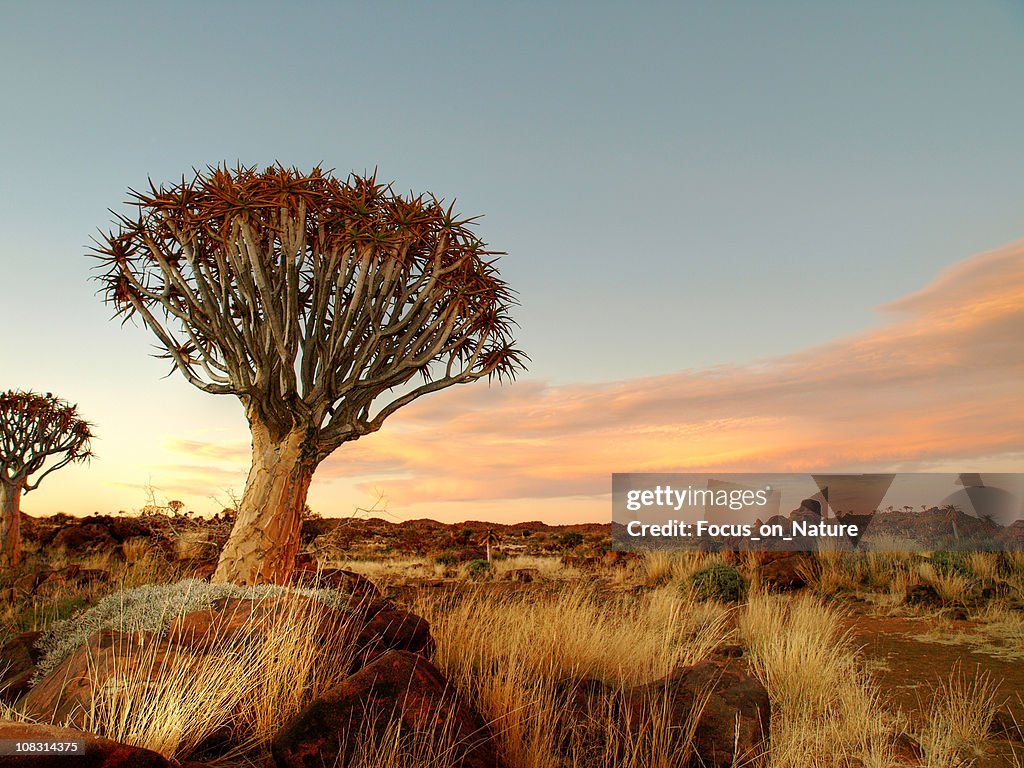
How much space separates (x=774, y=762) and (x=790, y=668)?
2.57 metres

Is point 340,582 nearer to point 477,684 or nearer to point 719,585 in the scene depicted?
point 477,684

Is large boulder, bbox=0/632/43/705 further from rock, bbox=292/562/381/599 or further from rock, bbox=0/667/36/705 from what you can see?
rock, bbox=292/562/381/599

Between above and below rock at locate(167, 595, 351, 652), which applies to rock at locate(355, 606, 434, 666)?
below

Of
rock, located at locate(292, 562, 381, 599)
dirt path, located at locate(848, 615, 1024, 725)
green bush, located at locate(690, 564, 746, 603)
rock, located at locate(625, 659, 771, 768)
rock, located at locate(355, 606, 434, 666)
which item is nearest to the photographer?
rock, located at locate(625, 659, 771, 768)

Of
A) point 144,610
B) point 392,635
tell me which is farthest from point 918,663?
point 144,610

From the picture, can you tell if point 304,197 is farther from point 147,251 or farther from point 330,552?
point 330,552

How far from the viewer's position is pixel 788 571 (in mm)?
16047

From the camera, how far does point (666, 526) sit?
28953mm

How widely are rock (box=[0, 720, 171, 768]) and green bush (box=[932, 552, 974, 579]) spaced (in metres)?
15.9

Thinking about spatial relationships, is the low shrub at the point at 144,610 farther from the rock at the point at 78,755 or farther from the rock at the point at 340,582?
the rock at the point at 78,755

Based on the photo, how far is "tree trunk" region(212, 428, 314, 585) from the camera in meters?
8.63

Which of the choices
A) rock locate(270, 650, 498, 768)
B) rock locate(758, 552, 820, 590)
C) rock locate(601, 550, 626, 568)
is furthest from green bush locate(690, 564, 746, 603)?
rock locate(270, 650, 498, 768)

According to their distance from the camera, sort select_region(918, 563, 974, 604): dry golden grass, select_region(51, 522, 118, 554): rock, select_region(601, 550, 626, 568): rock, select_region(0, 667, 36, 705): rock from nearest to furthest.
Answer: select_region(0, 667, 36, 705): rock
select_region(918, 563, 974, 604): dry golden grass
select_region(601, 550, 626, 568): rock
select_region(51, 522, 118, 554): rock

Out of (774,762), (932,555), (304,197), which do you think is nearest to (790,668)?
(774,762)
